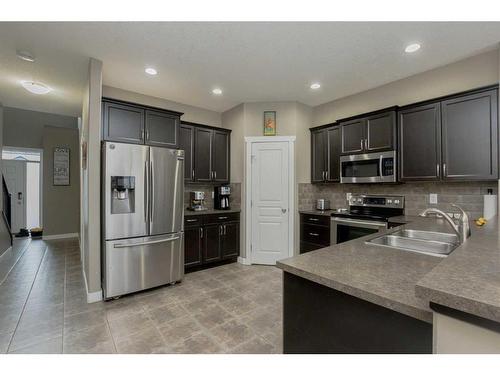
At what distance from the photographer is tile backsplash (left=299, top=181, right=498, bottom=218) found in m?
2.71

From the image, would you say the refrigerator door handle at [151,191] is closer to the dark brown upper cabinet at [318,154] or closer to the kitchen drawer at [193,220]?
the kitchen drawer at [193,220]

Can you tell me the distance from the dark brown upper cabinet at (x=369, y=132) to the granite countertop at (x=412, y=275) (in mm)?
1998

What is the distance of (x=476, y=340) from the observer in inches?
24.2

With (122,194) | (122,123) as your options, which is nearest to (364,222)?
(122,194)

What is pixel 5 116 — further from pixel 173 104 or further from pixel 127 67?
pixel 127 67

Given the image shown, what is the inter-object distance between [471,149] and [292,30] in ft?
7.43

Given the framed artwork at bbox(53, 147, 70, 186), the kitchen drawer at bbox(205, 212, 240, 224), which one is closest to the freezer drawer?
the kitchen drawer at bbox(205, 212, 240, 224)

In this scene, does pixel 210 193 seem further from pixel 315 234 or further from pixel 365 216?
pixel 365 216

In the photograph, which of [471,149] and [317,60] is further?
[317,60]

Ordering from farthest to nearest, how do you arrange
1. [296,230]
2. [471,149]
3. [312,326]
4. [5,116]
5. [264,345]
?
[5,116] < [296,230] < [471,149] < [264,345] < [312,326]

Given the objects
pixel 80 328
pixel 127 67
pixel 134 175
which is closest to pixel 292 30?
pixel 127 67

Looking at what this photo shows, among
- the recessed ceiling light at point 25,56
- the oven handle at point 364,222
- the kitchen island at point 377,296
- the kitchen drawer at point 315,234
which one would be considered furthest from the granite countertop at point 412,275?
the recessed ceiling light at point 25,56

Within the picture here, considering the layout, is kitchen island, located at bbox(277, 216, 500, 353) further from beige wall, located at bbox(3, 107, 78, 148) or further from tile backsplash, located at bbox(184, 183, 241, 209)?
beige wall, located at bbox(3, 107, 78, 148)

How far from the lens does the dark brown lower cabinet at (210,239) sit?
11.6ft
